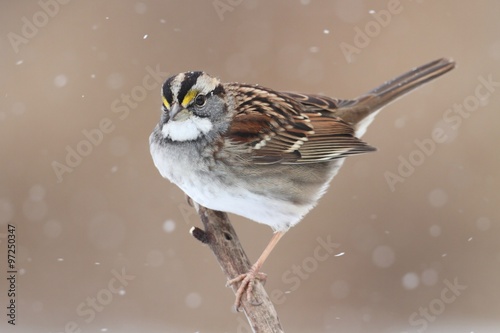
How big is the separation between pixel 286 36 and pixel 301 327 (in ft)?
10.4

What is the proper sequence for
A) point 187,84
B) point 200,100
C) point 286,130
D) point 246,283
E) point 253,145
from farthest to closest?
point 286,130, point 253,145, point 246,283, point 200,100, point 187,84

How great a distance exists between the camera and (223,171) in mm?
4434

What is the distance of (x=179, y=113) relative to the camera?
4.22m

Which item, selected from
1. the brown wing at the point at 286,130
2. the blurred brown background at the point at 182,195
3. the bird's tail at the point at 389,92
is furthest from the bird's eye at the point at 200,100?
the blurred brown background at the point at 182,195

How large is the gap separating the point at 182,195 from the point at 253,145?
3.43m

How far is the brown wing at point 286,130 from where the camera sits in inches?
184

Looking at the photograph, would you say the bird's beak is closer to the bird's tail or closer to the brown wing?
the brown wing

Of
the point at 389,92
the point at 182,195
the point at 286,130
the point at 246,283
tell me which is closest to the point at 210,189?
the point at 246,283

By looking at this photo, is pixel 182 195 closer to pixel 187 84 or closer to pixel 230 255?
pixel 230 255

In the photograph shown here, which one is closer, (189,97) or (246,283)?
(189,97)

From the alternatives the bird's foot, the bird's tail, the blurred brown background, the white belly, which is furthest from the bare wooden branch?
the blurred brown background

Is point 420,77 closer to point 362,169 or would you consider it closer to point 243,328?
point 362,169

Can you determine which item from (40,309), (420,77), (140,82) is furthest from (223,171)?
(40,309)

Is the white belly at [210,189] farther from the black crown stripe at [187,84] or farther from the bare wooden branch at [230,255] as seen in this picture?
the black crown stripe at [187,84]
